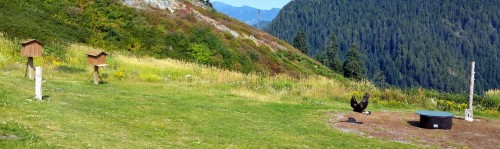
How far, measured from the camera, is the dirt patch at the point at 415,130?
15492mm

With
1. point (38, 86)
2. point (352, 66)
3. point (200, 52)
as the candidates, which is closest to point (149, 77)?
point (38, 86)

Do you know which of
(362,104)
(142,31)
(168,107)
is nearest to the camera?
(168,107)

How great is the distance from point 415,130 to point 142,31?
3457cm

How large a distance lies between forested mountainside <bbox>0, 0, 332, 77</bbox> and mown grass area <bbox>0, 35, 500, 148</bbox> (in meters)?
7.78

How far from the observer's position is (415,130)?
17469mm

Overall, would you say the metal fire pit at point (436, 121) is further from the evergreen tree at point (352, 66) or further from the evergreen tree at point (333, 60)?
the evergreen tree at point (333, 60)

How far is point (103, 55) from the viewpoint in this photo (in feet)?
82.2

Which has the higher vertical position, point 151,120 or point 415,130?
point 151,120

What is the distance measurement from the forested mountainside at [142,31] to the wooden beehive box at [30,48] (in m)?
11.0

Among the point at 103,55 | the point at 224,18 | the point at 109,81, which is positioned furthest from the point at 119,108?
the point at 224,18

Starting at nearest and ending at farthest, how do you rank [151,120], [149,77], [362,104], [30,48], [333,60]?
1. [151,120]
2. [362,104]
3. [30,48]
4. [149,77]
5. [333,60]

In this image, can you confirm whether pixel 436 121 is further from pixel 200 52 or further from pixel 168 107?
pixel 200 52

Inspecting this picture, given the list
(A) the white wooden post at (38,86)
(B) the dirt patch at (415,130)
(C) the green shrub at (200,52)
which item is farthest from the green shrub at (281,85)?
(A) the white wooden post at (38,86)

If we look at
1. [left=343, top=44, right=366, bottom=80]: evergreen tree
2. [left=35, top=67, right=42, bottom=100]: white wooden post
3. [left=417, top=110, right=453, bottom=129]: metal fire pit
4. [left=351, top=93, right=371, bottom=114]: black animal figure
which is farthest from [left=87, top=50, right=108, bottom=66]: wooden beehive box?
[left=343, top=44, right=366, bottom=80]: evergreen tree
